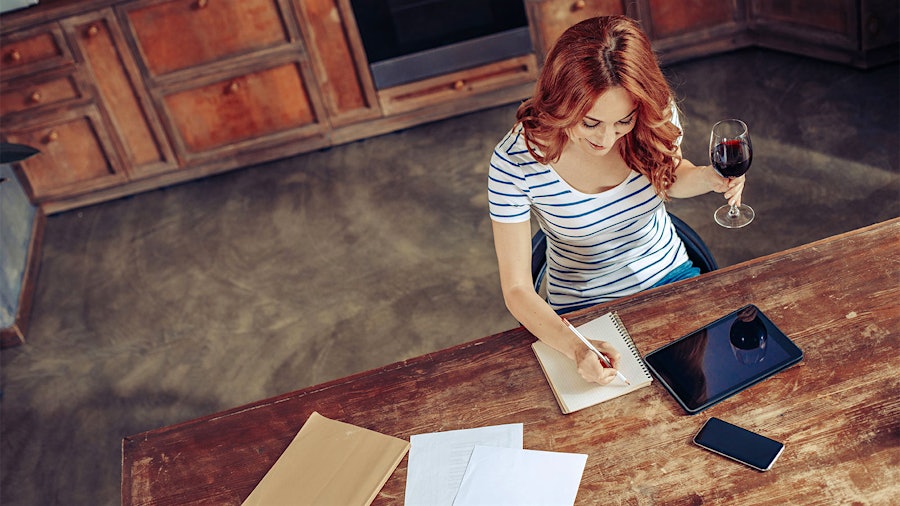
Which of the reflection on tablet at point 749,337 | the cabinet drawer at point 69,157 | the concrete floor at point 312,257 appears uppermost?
the reflection on tablet at point 749,337

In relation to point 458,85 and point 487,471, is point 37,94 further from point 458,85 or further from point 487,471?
point 487,471

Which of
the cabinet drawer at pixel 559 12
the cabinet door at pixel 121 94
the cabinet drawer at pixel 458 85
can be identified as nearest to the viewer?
the cabinet door at pixel 121 94

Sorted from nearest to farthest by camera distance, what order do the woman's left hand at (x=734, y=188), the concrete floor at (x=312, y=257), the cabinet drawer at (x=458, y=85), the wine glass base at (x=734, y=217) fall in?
the woman's left hand at (x=734, y=188) → the wine glass base at (x=734, y=217) → the concrete floor at (x=312, y=257) → the cabinet drawer at (x=458, y=85)

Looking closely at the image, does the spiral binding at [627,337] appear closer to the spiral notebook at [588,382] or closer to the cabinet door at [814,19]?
the spiral notebook at [588,382]

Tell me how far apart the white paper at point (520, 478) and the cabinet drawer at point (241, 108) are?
9.29 feet

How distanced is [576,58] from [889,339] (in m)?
0.79

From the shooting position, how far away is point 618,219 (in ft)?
6.40

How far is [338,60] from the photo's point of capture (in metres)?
3.95

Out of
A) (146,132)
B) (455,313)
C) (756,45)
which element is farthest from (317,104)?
(756,45)

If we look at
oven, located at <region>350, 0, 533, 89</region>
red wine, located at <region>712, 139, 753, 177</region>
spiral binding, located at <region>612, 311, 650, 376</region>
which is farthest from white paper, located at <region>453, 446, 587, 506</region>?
oven, located at <region>350, 0, 533, 89</region>

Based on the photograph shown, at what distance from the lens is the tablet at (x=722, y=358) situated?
1561mm

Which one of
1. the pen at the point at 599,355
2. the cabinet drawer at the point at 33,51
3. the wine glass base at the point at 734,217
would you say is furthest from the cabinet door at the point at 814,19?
the cabinet drawer at the point at 33,51

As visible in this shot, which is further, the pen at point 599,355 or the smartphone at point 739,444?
the pen at point 599,355

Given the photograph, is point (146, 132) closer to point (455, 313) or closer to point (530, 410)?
point (455, 313)
